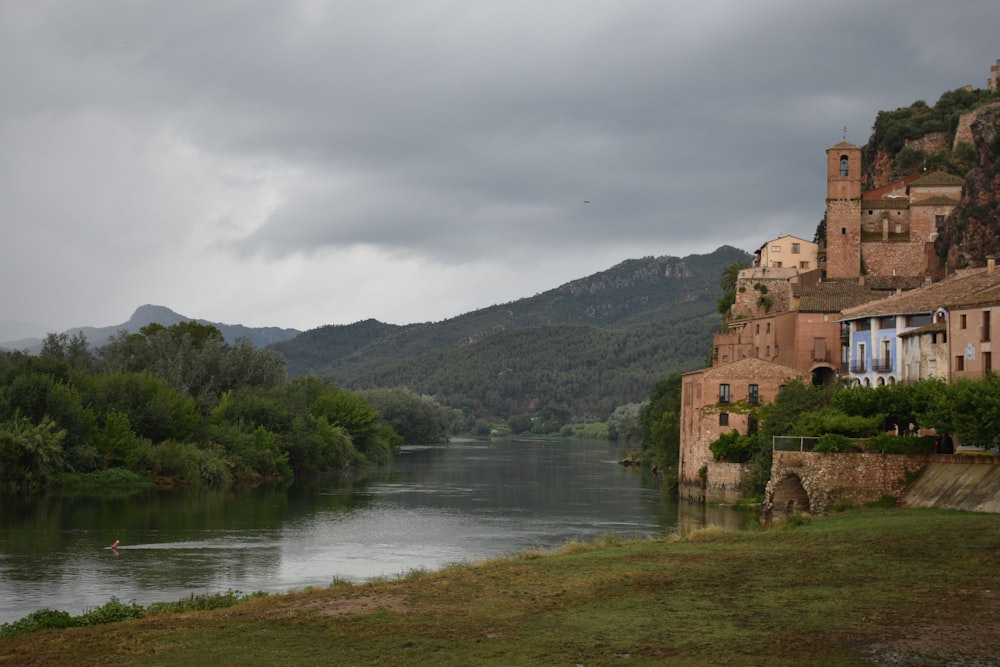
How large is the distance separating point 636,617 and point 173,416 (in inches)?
2459

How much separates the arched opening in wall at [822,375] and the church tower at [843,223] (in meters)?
13.1

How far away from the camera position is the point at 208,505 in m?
56.8

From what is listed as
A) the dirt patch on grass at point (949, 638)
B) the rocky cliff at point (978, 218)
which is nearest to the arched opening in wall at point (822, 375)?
the rocky cliff at point (978, 218)

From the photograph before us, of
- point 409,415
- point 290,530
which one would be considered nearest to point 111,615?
point 290,530

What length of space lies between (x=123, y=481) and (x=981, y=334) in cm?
4819

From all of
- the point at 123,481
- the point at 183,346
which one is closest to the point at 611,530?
the point at 123,481

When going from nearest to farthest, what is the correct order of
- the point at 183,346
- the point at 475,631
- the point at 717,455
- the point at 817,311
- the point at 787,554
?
the point at 475,631
the point at 787,554
the point at 717,455
the point at 817,311
the point at 183,346

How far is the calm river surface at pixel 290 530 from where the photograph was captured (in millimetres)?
31781

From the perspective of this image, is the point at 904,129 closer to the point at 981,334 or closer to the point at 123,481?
the point at 981,334

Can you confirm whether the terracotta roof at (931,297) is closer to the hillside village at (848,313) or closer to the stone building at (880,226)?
the hillside village at (848,313)

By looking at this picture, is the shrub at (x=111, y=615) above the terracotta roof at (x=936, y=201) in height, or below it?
below

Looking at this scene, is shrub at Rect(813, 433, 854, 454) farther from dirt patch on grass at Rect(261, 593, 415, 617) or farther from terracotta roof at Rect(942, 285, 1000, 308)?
dirt patch on grass at Rect(261, 593, 415, 617)

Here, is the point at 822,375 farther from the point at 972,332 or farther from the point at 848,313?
Answer: the point at 972,332

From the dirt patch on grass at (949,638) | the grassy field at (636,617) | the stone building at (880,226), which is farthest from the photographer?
the stone building at (880,226)
